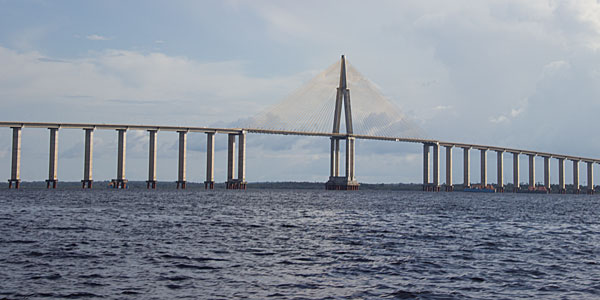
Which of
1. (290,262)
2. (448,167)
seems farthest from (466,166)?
(290,262)

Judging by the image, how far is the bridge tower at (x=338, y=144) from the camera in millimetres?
147375

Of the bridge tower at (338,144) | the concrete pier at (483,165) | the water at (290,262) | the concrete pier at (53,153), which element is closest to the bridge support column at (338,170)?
the bridge tower at (338,144)

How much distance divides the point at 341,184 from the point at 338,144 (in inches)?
418

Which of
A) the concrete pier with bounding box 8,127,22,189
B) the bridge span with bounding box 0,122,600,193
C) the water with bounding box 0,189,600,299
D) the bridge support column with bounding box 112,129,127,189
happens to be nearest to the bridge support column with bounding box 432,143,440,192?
the bridge span with bounding box 0,122,600,193

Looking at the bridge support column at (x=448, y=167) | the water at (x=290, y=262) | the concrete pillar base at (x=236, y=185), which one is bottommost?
the water at (x=290, y=262)

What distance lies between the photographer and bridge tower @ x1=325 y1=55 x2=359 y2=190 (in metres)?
147

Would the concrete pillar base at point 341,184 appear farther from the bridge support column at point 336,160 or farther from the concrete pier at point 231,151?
the concrete pier at point 231,151

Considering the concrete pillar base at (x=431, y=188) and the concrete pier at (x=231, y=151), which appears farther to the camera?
the concrete pillar base at (x=431, y=188)

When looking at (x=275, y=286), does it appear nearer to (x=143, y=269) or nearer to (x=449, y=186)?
(x=143, y=269)

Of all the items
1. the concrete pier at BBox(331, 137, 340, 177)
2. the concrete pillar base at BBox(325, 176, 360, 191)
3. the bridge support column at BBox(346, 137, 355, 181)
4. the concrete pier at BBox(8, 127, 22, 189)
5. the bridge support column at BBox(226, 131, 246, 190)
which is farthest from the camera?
the concrete pier at BBox(331, 137, 340, 177)

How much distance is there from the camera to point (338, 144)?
156750mm

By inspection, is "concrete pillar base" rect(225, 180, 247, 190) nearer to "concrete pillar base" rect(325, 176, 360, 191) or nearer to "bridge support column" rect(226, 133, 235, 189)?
"bridge support column" rect(226, 133, 235, 189)

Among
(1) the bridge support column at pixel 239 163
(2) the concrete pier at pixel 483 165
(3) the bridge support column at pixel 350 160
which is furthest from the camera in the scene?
(2) the concrete pier at pixel 483 165

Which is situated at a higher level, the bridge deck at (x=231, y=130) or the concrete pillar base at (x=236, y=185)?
the bridge deck at (x=231, y=130)
